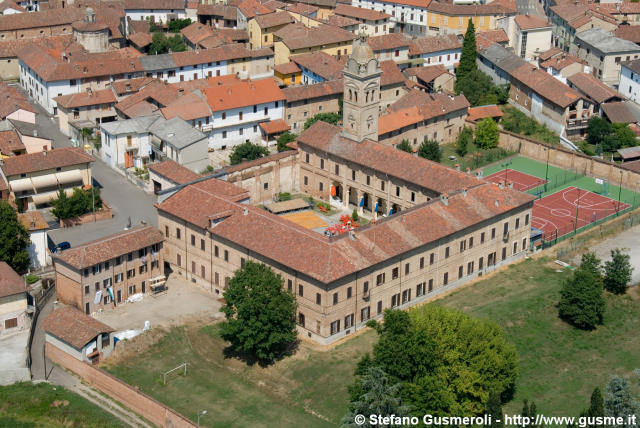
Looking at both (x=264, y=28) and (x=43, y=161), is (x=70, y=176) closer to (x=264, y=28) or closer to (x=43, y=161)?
(x=43, y=161)

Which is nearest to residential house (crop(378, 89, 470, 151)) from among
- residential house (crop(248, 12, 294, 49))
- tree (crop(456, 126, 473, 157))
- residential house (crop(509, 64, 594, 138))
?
tree (crop(456, 126, 473, 157))

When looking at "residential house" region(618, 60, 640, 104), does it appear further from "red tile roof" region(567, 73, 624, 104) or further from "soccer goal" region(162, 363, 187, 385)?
"soccer goal" region(162, 363, 187, 385)

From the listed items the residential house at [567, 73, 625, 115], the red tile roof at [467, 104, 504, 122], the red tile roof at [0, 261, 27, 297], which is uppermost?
the residential house at [567, 73, 625, 115]

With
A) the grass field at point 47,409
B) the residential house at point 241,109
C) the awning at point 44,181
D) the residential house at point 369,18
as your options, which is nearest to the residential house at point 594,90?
the residential house at point 369,18

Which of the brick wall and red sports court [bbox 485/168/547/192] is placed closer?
the brick wall

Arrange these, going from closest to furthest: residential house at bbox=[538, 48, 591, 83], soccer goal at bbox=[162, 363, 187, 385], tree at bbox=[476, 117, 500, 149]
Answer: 1. soccer goal at bbox=[162, 363, 187, 385]
2. tree at bbox=[476, 117, 500, 149]
3. residential house at bbox=[538, 48, 591, 83]

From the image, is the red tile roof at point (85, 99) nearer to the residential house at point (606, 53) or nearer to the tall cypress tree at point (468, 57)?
the tall cypress tree at point (468, 57)

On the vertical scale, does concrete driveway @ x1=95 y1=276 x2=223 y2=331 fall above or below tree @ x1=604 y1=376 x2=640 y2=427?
below

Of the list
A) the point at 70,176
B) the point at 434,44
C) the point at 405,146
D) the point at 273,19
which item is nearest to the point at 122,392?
the point at 70,176
